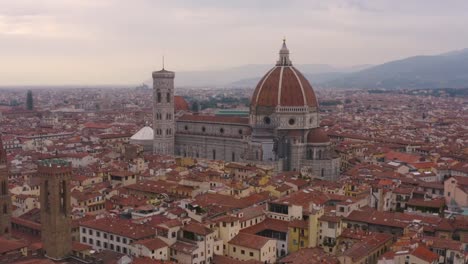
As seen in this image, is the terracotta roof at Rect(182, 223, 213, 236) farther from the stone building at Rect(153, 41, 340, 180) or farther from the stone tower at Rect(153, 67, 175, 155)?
the stone tower at Rect(153, 67, 175, 155)

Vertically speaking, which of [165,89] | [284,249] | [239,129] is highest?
[165,89]

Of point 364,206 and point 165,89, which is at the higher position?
point 165,89

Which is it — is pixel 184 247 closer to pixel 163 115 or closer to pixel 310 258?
pixel 310 258

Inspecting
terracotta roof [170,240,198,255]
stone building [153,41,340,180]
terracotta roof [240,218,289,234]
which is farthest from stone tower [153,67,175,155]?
terracotta roof [170,240,198,255]

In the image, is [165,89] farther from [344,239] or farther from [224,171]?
[344,239]

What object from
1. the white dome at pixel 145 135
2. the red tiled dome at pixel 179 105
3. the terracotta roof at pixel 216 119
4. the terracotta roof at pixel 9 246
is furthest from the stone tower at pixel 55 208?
the red tiled dome at pixel 179 105

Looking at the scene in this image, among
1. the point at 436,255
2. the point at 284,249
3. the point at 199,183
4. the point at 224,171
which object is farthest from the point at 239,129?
the point at 436,255
